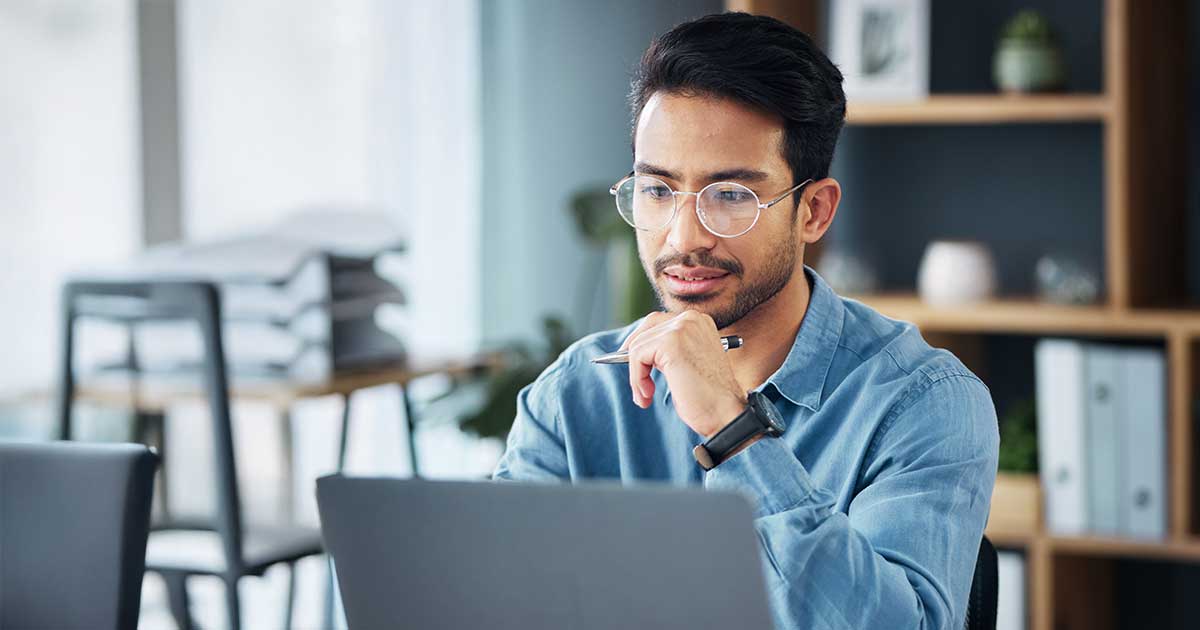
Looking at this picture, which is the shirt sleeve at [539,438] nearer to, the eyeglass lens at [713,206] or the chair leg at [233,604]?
the eyeglass lens at [713,206]

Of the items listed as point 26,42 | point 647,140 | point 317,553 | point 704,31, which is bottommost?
point 317,553

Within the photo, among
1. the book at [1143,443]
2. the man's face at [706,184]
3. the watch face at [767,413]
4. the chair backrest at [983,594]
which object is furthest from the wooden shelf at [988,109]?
the watch face at [767,413]

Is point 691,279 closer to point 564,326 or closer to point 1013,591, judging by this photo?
point 1013,591

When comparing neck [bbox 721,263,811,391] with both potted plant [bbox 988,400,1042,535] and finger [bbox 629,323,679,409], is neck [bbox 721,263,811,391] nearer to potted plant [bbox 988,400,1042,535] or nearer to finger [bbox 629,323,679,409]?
finger [bbox 629,323,679,409]

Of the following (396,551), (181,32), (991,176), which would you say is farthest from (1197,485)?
(181,32)

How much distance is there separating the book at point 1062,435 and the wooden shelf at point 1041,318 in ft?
0.19

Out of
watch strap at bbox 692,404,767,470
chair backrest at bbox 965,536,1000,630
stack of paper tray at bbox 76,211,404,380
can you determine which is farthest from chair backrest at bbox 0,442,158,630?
stack of paper tray at bbox 76,211,404,380

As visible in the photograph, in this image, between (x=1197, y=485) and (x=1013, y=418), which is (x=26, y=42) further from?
(x=1197, y=485)

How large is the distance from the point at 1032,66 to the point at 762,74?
1570mm

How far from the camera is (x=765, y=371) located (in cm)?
157

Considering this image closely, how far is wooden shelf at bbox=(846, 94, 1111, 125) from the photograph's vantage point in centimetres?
278

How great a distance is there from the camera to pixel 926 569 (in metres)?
1.28

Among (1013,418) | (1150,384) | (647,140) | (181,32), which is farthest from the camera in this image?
(181,32)

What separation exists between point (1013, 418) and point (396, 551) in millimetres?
2260
